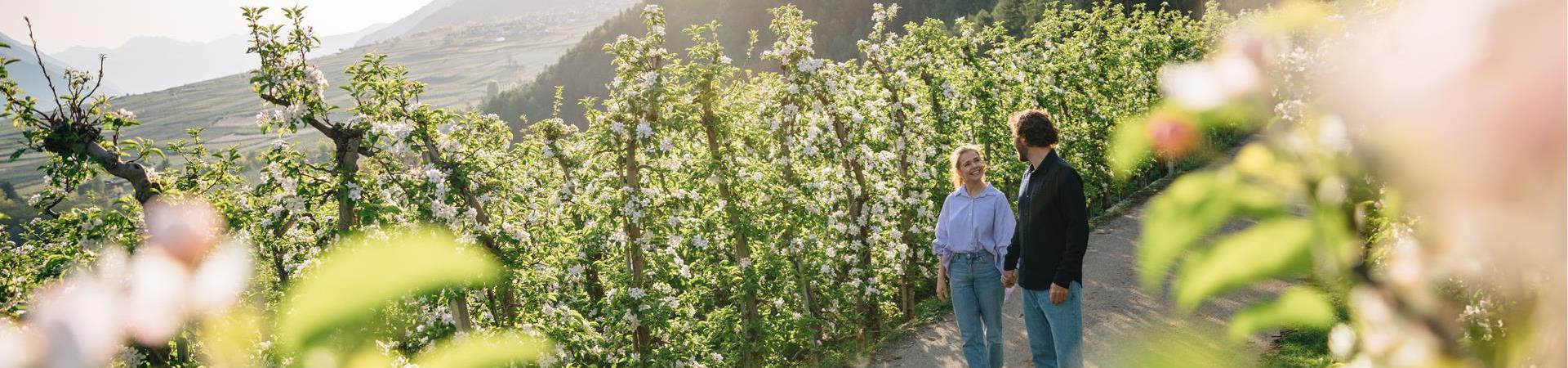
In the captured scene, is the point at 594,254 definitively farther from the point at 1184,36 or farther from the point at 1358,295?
the point at 1184,36

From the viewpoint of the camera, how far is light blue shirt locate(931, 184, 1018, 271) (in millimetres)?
4578

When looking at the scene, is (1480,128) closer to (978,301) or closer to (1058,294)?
(1058,294)

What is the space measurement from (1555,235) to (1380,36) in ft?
0.37

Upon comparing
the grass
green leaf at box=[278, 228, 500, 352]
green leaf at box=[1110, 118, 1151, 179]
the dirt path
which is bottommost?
the dirt path

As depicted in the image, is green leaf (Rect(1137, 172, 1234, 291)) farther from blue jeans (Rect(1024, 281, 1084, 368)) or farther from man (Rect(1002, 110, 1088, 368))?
blue jeans (Rect(1024, 281, 1084, 368))

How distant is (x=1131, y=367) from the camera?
1.66 feet

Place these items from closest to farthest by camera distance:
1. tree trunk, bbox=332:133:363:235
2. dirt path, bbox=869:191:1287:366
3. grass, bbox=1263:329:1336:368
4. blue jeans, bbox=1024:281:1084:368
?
blue jeans, bbox=1024:281:1084:368 < tree trunk, bbox=332:133:363:235 < grass, bbox=1263:329:1336:368 < dirt path, bbox=869:191:1287:366

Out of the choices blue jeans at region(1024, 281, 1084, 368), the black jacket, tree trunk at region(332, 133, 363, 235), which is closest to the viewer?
the black jacket

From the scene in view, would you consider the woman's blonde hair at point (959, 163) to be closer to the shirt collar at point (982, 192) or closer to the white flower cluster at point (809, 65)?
the shirt collar at point (982, 192)

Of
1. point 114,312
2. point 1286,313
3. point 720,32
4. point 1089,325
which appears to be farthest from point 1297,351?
point 720,32

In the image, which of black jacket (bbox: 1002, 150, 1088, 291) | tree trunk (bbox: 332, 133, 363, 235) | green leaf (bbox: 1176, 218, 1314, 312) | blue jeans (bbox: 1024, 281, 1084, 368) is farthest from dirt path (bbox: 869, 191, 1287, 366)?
green leaf (bbox: 1176, 218, 1314, 312)

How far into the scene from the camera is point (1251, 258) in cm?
39

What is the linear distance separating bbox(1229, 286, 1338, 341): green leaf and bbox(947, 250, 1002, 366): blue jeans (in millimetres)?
4261

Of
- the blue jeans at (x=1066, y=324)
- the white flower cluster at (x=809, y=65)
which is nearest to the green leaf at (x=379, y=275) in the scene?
the blue jeans at (x=1066, y=324)
